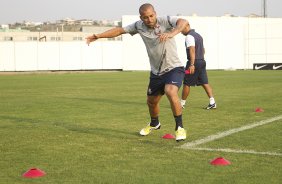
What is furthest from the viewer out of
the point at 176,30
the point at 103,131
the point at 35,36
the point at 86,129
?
the point at 35,36

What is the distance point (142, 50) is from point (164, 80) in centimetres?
4301

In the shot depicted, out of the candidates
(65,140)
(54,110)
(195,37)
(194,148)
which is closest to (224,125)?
(194,148)

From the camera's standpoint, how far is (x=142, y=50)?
166ft

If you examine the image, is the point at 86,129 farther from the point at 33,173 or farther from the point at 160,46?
the point at 33,173

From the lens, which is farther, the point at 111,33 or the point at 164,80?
the point at 111,33

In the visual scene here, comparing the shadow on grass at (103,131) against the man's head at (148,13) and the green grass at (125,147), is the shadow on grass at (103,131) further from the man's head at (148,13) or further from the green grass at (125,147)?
the man's head at (148,13)

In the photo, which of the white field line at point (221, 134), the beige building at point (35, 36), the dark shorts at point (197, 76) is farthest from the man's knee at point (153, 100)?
the beige building at point (35, 36)

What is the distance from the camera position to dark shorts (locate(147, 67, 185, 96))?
7743 millimetres

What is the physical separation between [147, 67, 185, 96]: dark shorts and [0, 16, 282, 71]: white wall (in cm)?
4219

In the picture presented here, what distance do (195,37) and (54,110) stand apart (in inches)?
151

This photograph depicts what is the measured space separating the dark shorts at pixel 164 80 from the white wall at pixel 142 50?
138 ft

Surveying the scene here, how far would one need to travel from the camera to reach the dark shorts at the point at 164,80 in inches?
305

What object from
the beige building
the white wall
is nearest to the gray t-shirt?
the white wall

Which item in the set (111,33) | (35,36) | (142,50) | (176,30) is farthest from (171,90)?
(35,36)
